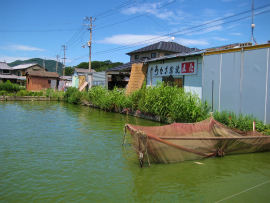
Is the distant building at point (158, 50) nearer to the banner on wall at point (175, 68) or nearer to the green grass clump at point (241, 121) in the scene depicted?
the banner on wall at point (175, 68)

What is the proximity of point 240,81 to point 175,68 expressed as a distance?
572 cm

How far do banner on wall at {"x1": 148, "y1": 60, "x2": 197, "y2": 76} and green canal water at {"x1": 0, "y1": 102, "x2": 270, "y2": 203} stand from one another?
7057mm

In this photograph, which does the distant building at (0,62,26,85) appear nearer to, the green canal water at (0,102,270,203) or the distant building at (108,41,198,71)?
the distant building at (108,41,198,71)

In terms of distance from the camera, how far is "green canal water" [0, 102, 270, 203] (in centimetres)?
529

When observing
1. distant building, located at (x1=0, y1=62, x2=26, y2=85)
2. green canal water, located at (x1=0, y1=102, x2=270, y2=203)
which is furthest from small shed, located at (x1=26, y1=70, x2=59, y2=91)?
green canal water, located at (x1=0, y1=102, x2=270, y2=203)

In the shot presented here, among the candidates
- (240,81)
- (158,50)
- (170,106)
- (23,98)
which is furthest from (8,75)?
(240,81)

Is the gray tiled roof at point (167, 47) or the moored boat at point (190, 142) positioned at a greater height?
the gray tiled roof at point (167, 47)

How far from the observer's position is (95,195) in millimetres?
5289

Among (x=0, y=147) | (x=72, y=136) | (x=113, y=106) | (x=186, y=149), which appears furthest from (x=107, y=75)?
(x=186, y=149)

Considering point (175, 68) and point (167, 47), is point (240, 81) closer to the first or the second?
point (175, 68)

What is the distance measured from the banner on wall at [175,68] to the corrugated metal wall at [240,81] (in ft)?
5.35

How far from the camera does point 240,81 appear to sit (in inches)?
412

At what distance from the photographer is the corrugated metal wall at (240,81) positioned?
952 cm

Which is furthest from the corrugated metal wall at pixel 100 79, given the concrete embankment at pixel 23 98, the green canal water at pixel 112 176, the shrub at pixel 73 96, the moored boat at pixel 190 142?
the moored boat at pixel 190 142
